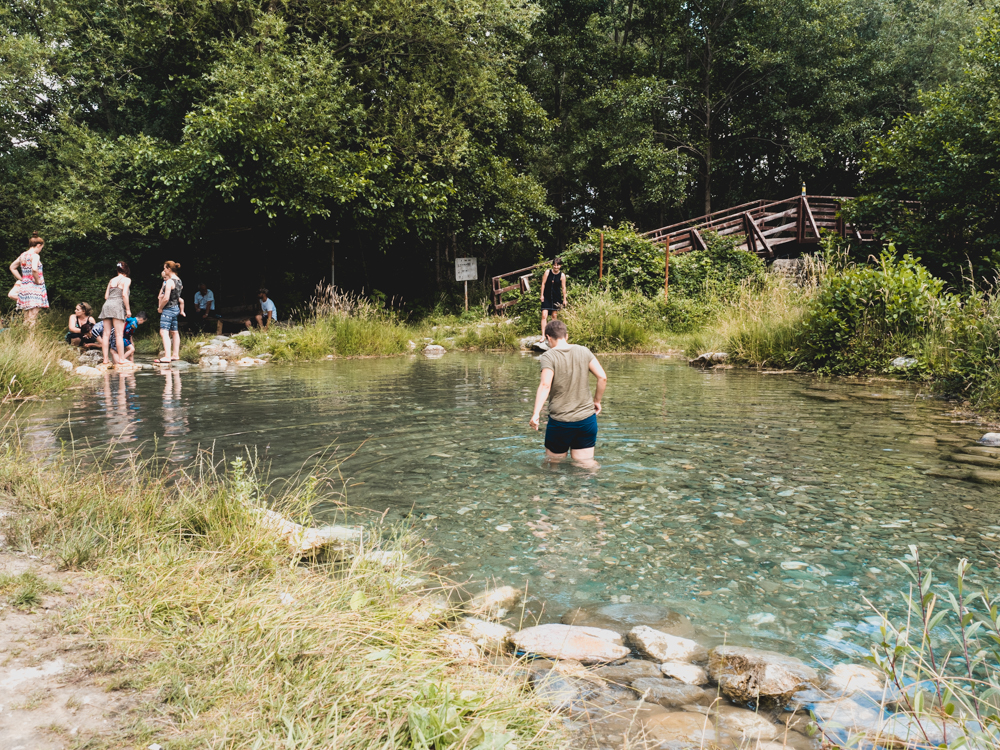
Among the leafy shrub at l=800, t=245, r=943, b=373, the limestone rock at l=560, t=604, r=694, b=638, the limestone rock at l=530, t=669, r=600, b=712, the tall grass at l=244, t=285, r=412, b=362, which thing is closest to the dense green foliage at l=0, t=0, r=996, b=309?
the tall grass at l=244, t=285, r=412, b=362

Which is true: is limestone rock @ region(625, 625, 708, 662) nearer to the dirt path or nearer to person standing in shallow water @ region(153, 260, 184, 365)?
the dirt path

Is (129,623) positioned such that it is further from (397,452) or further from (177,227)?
(177,227)

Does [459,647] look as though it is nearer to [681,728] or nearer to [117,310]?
[681,728]

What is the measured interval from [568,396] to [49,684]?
4.85m

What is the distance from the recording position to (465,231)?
27234 mm

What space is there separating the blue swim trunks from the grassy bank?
283 cm

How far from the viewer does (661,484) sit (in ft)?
19.9

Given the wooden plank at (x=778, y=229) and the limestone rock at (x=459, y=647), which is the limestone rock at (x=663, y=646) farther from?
the wooden plank at (x=778, y=229)

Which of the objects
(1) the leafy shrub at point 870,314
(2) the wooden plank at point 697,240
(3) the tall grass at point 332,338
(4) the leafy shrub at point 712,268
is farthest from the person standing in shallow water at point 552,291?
(2) the wooden plank at point 697,240

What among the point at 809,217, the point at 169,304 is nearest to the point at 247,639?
the point at 169,304

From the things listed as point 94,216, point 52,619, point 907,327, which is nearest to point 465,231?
point 94,216

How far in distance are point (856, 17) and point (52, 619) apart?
1353 inches

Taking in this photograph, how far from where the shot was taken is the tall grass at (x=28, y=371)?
9695mm

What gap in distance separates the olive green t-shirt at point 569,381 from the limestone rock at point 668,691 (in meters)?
3.62
